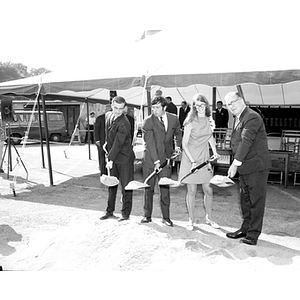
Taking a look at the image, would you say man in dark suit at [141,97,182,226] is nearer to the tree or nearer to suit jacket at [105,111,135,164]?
suit jacket at [105,111,135,164]

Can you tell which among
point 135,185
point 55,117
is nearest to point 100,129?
point 135,185

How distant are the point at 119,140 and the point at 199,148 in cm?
98

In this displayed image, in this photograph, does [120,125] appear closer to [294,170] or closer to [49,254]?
[49,254]

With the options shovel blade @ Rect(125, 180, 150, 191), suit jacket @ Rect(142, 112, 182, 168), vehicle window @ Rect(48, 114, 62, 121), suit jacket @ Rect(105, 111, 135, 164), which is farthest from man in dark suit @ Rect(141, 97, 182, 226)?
vehicle window @ Rect(48, 114, 62, 121)

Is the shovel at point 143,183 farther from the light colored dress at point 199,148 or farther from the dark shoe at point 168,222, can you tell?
the dark shoe at point 168,222

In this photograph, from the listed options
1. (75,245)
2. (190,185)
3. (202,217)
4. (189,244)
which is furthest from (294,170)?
(75,245)

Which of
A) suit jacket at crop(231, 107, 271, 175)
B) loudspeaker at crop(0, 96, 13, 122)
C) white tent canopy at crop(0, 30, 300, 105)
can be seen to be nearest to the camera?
suit jacket at crop(231, 107, 271, 175)

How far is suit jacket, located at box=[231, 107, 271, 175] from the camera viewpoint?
12.3ft

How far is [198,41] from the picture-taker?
680cm

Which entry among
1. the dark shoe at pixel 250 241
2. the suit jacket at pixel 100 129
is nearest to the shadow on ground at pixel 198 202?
the dark shoe at pixel 250 241

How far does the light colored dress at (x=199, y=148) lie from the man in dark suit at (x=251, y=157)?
458mm

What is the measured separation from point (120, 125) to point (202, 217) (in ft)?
5.99

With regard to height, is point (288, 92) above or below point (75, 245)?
above

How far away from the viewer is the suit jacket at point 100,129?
5.82 meters
